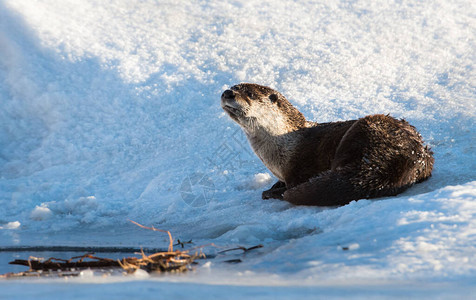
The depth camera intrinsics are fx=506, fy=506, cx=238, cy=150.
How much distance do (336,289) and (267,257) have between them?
757mm

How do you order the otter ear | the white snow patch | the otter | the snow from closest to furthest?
the snow → the otter → the otter ear → the white snow patch

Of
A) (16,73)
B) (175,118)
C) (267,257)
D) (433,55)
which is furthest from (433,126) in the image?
(16,73)

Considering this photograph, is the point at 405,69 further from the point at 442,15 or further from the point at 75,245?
the point at 75,245

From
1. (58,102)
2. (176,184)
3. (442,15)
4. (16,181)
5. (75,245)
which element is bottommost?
(75,245)

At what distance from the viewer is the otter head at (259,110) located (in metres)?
4.33

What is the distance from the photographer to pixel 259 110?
4445mm

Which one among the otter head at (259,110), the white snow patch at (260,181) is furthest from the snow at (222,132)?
the otter head at (259,110)

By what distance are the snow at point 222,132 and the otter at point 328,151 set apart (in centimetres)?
15

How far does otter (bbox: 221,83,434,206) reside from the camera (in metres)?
3.66

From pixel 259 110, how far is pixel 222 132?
1.47m

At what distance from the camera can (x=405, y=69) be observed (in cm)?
718

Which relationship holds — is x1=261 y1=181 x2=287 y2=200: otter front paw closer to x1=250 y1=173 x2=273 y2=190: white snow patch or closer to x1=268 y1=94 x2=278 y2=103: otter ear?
x1=250 y1=173 x2=273 y2=190: white snow patch

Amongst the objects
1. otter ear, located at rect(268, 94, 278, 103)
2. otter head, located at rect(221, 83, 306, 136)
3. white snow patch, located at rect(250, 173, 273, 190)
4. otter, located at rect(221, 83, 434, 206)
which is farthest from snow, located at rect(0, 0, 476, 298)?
otter ear, located at rect(268, 94, 278, 103)

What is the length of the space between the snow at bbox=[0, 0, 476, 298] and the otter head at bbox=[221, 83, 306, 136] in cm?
69
